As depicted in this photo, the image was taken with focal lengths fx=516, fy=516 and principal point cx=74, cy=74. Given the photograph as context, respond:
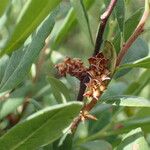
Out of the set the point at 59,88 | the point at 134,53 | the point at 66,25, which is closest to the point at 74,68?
the point at 59,88

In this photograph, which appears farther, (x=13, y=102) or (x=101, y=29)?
(x=13, y=102)

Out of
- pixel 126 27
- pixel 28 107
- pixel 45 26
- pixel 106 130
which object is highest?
pixel 45 26

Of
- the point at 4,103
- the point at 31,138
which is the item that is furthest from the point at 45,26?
the point at 4,103

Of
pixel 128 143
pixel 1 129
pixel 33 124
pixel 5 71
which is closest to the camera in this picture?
pixel 33 124

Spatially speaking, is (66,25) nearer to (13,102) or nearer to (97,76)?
(13,102)

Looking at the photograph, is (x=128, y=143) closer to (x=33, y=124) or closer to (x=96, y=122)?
(x=33, y=124)

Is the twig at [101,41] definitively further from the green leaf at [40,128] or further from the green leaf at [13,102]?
the green leaf at [13,102]

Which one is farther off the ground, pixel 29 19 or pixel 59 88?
pixel 29 19
